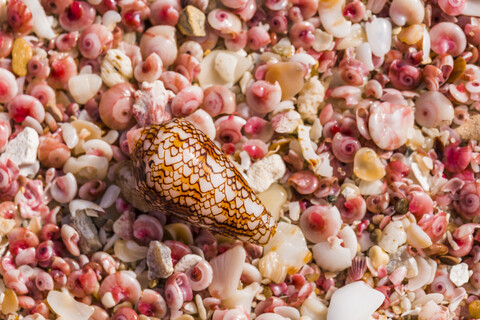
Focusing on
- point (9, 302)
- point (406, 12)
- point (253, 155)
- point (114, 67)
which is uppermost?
point (406, 12)

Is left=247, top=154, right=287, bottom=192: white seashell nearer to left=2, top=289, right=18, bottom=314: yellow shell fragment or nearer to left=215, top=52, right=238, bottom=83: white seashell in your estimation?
left=215, top=52, right=238, bottom=83: white seashell

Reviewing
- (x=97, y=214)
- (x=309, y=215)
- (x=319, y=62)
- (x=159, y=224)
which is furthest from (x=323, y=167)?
(x=97, y=214)

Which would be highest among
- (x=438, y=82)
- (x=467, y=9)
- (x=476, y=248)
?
(x=467, y=9)

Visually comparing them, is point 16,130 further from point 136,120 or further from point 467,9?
point 467,9

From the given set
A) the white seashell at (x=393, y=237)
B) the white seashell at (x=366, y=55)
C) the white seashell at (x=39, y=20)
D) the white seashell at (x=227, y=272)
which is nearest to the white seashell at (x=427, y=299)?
the white seashell at (x=393, y=237)

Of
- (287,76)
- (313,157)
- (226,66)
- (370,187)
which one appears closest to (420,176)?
(370,187)

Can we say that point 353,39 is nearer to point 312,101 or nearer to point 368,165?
point 312,101
